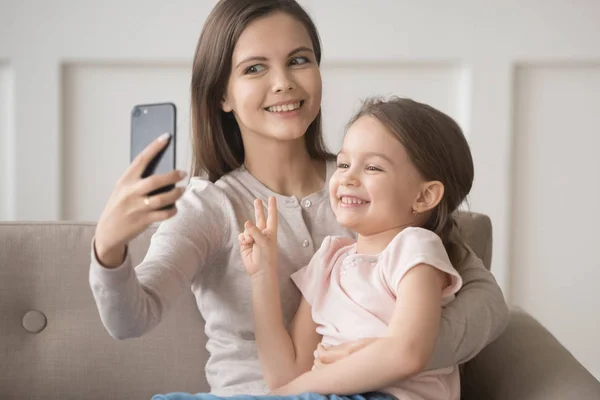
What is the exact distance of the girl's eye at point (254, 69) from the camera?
1546 millimetres

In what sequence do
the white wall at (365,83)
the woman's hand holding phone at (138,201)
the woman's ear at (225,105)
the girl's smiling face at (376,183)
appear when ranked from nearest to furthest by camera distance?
the woman's hand holding phone at (138,201)
the girl's smiling face at (376,183)
the woman's ear at (225,105)
the white wall at (365,83)

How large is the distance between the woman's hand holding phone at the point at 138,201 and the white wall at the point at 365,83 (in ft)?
5.53

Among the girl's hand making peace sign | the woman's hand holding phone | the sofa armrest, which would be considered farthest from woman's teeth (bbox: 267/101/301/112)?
the sofa armrest

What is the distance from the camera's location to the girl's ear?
54.6 inches

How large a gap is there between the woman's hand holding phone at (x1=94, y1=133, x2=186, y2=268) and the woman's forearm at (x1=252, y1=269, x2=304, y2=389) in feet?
1.14

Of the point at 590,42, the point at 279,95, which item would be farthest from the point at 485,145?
the point at 279,95

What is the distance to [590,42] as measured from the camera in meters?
2.81

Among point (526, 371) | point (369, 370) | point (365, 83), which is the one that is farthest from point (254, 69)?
point (365, 83)

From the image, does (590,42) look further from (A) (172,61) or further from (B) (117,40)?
(B) (117,40)

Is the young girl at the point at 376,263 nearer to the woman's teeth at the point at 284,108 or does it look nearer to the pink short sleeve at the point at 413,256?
the pink short sleeve at the point at 413,256

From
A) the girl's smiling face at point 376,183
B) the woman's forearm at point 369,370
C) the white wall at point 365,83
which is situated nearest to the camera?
the woman's forearm at point 369,370

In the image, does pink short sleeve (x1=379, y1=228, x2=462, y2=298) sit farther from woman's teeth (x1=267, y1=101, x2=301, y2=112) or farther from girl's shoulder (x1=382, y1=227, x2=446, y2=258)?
woman's teeth (x1=267, y1=101, x2=301, y2=112)

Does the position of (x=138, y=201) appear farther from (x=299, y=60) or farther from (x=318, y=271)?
(x=299, y=60)

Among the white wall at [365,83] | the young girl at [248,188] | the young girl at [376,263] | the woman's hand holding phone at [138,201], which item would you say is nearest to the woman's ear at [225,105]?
the young girl at [248,188]
